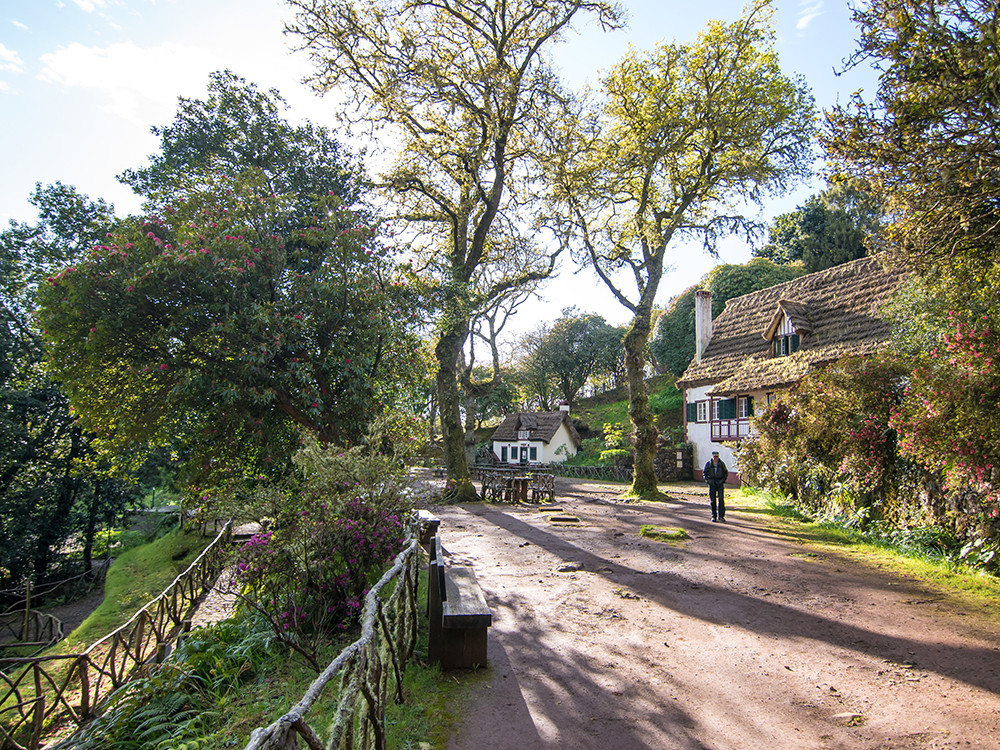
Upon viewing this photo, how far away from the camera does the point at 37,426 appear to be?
19.7 meters

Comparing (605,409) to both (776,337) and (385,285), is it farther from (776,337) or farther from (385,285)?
(385,285)

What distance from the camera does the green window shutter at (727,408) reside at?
2579 cm

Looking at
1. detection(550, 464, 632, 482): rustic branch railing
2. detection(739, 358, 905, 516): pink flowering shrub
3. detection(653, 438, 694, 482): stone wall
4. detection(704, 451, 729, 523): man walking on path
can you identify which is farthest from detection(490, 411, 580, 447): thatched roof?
detection(704, 451, 729, 523): man walking on path

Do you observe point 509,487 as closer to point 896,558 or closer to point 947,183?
point 896,558

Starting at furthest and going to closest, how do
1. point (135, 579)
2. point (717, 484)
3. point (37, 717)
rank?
point (135, 579), point (717, 484), point (37, 717)

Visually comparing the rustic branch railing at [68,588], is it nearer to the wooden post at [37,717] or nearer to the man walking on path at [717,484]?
the wooden post at [37,717]

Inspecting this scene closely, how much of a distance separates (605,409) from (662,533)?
3773 centimetres

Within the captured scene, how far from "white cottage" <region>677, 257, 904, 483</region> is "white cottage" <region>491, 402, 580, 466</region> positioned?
14.5 metres

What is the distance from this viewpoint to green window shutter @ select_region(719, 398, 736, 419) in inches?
1015

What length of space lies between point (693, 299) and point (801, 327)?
809 inches

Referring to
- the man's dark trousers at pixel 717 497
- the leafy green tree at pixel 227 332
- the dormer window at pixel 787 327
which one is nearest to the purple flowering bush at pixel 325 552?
the leafy green tree at pixel 227 332

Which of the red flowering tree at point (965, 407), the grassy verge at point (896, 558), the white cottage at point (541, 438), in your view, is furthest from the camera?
the white cottage at point (541, 438)

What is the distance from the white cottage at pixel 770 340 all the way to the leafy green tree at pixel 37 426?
24.3m

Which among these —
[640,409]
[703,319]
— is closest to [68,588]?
[640,409]
